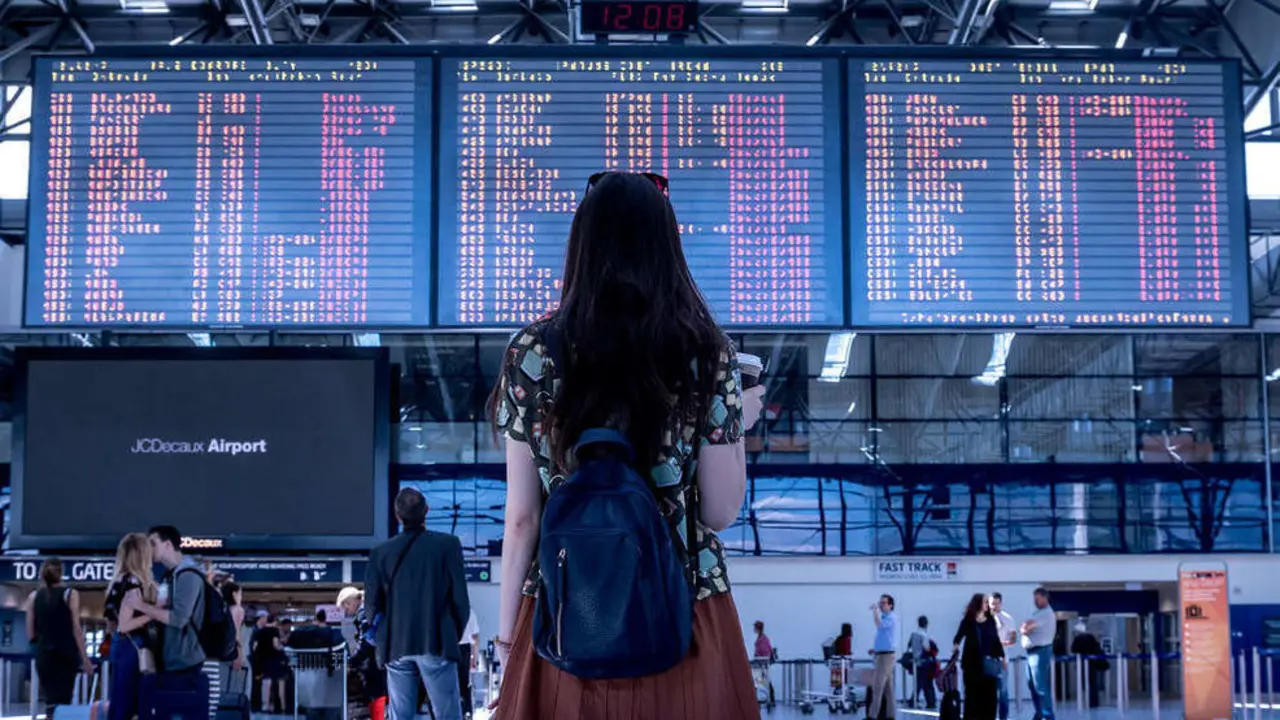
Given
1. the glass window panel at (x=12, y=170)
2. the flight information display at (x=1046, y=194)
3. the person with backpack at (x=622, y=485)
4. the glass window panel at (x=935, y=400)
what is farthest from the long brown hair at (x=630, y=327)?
the glass window panel at (x=935, y=400)

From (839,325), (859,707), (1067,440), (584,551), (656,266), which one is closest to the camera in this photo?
(584,551)

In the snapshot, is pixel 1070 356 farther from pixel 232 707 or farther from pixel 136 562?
pixel 136 562

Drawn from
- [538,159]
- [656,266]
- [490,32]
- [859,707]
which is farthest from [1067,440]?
[656,266]

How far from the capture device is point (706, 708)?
2383 mm

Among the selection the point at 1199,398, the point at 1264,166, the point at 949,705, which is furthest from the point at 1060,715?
the point at 1199,398

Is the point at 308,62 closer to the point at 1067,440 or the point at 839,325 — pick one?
the point at 839,325

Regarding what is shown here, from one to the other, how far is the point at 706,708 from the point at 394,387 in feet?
39.7

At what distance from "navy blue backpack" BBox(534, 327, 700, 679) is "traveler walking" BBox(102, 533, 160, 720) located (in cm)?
577

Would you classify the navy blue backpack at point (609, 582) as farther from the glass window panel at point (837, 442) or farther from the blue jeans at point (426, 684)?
Answer: the glass window panel at point (837, 442)

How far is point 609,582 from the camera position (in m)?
2.29

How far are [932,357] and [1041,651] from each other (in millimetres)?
15004

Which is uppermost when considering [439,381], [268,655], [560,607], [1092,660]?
[439,381]

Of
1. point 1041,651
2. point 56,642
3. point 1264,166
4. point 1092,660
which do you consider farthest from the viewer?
point 1264,166

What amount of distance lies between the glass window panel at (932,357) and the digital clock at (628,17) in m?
19.3
